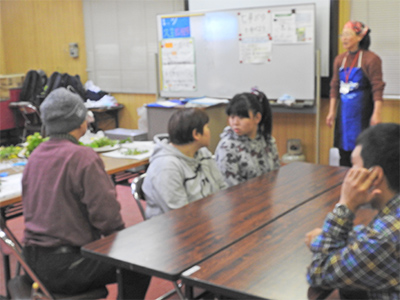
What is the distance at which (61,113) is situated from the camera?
2.10 meters

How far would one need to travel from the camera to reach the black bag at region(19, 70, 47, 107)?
7.37m

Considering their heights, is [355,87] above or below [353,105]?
above

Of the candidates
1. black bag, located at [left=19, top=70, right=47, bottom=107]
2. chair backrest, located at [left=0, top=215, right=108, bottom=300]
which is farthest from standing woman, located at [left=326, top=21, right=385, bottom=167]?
black bag, located at [left=19, top=70, right=47, bottom=107]

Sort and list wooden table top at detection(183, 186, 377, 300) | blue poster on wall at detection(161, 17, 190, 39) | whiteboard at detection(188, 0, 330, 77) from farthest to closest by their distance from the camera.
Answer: blue poster on wall at detection(161, 17, 190, 39) < whiteboard at detection(188, 0, 330, 77) < wooden table top at detection(183, 186, 377, 300)

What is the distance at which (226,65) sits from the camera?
5.75 metres

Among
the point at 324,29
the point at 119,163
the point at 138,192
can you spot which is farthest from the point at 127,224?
the point at 324,29

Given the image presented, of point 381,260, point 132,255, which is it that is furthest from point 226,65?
point 381,260

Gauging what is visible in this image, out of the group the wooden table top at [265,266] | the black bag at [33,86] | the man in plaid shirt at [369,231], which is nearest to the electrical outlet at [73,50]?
the black bag at [33,86]

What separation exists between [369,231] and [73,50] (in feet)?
22.6

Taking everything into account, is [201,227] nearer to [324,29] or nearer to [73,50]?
[324,29]

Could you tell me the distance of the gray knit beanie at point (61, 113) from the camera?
6.88ft

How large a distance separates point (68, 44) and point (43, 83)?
0.69 meters

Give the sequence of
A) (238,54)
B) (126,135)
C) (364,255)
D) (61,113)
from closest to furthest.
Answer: (364,255), (61,113), (126,135), (238,54)

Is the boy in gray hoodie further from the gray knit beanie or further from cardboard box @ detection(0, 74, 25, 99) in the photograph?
cardboard box @ detection(0, 74, 25, 99)
